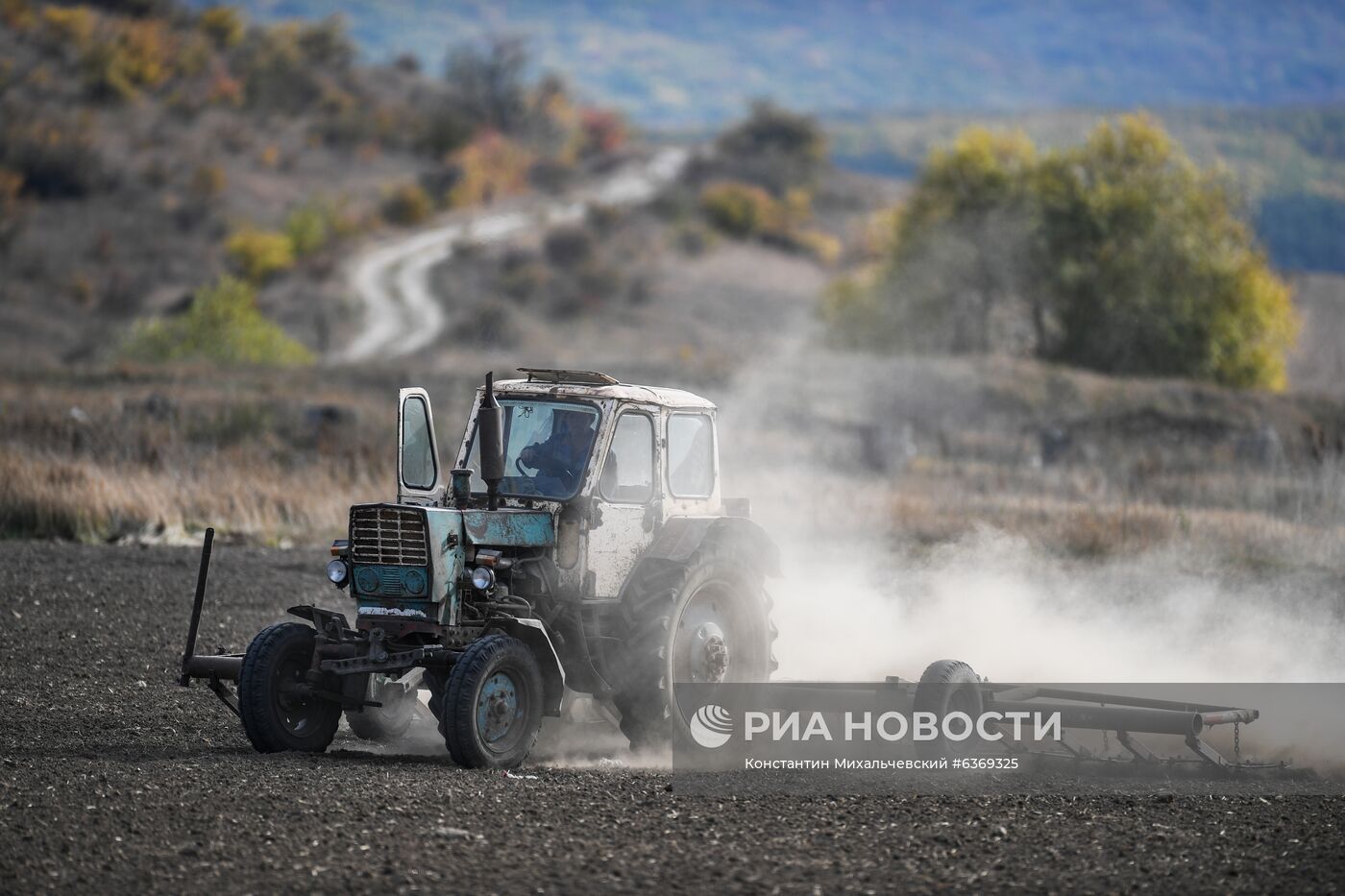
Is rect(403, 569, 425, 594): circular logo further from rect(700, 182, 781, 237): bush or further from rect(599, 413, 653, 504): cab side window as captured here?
rect(700, 182, 781, 237): bush

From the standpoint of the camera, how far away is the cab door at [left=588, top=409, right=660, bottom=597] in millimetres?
10664

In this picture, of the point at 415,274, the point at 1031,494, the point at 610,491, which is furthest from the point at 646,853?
the point at 415,274

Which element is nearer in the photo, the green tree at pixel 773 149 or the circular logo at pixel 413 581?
the circular logo at pixel 413 581

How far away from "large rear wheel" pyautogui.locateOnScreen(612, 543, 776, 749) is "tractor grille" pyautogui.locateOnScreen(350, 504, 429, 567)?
1586 mm

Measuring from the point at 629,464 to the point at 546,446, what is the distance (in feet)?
1.95

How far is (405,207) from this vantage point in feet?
268

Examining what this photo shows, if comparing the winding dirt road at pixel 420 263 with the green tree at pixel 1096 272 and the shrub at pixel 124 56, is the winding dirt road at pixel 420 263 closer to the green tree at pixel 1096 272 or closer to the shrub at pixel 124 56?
the green tree at pixel 1096 272

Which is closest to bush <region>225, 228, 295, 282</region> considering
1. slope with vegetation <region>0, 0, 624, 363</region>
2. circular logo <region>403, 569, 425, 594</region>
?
slope with vegetation <region>0, 0, 624, 363</region>

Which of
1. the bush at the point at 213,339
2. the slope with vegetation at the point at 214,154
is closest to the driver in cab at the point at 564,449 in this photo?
the bush at the point at 213,339

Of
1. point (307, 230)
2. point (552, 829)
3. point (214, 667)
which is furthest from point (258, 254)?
point (552, 829)

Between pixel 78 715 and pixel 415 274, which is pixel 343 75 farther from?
pixel 78 715

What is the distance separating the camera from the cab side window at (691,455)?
11469mm

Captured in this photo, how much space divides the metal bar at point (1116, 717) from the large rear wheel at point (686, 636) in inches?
71.2

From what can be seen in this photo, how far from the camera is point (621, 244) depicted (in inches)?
3135
